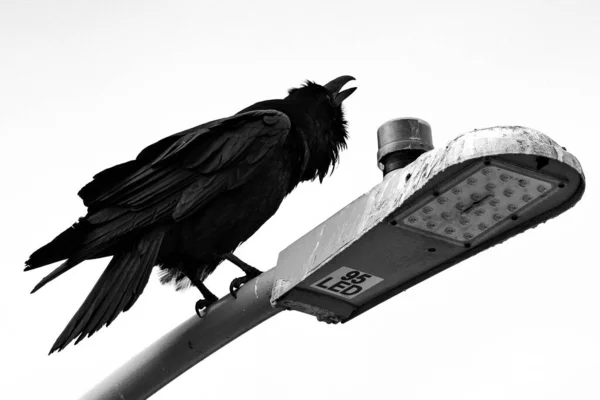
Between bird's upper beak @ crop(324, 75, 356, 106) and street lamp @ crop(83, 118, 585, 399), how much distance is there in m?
2.16

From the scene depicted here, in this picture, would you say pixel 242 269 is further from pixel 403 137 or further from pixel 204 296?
pixel 403 137

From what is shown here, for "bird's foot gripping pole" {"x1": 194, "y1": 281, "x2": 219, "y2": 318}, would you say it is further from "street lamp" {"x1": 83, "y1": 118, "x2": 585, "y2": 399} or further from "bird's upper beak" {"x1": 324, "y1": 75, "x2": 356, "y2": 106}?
"bird's upper beak" {"x1": 324, "y1": 75, "x2": 356, "y2": 106}

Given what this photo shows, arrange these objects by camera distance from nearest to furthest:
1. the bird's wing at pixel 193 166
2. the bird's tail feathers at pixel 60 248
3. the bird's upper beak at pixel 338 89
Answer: the bird's tail feathers at pixel 60 248, the bird's wing at pixel 193 166, the bird's upper beak at pixel 338 89

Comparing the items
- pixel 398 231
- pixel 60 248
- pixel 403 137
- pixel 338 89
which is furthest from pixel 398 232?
pixel 338 89

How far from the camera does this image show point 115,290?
3852 millimetres

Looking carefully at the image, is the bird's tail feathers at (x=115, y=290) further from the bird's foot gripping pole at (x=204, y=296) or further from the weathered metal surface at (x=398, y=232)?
the weathered metal surface at (x=398, y=232)

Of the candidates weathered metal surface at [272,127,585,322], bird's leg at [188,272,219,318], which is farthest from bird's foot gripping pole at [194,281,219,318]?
weathered metal surface at [272,127,585,322]

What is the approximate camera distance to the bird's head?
5.09 metres

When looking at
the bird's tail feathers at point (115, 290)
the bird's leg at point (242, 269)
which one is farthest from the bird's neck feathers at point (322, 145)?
the bird's tail feathers at point (115, 290)

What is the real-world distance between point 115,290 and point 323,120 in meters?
1.85


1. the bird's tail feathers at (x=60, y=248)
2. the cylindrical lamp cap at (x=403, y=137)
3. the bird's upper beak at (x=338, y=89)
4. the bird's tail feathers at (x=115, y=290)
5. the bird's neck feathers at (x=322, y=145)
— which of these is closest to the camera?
the cylindrical lamp cap at (x=403, y=137)

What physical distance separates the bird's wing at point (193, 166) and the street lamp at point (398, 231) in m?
1.03

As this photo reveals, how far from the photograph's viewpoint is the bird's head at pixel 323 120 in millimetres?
5094

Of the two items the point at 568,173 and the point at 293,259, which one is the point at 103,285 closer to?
the point at 293,259
